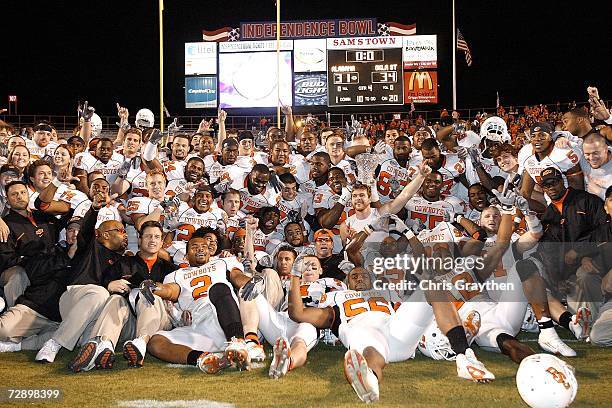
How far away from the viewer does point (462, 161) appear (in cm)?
837

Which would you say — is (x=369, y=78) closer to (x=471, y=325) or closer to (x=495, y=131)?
(x=495, y=131)

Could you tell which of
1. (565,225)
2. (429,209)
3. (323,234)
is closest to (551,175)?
(565,225)

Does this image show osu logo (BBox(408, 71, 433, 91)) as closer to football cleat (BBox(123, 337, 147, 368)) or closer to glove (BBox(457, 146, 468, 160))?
glove (BBox(457, 146, 468, 160))

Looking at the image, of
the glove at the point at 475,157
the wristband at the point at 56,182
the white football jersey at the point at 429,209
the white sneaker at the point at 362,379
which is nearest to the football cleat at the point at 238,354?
the white sneaker at the point at 362,379

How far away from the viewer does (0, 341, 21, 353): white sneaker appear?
6.00 m

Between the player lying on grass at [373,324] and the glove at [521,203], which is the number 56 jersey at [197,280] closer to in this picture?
the player lying on grass at [373,324]

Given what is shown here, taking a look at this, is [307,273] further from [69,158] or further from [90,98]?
[90,98]

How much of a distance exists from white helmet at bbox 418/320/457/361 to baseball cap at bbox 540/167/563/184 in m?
2.05

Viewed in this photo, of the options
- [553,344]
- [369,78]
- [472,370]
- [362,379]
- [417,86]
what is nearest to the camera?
[362,379]

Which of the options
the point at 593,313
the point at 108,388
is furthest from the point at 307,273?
the point at 593,313

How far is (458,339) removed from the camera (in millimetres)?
5047

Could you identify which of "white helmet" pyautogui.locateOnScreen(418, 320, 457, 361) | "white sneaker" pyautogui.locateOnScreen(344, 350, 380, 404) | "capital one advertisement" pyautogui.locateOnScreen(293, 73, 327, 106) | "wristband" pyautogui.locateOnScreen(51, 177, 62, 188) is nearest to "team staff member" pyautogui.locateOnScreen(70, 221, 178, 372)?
"white sneaker" pyautogui.locateOnScreen(344, 350, 380, 404)

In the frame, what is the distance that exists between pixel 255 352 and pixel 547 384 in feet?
7.49

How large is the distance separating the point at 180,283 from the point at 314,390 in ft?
5.93
